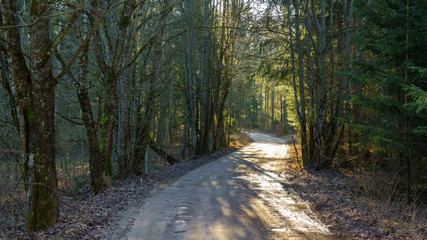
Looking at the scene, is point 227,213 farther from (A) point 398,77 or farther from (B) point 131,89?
(B) point 131,89

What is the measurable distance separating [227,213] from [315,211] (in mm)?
2078

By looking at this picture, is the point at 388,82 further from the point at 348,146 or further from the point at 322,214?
the point at 348,146

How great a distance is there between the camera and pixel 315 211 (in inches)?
282

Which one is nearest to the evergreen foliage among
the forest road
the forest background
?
the forest background

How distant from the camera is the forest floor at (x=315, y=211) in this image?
551 cm

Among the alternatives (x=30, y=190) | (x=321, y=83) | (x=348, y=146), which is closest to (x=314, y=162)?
(x=348, y=146)

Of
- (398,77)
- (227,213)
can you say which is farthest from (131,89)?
(398,77)

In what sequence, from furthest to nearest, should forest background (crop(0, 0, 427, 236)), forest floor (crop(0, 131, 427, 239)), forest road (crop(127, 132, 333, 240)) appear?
forest background (crop(0, 0, 427, 236))
forest road (crop(127, 132, 333, 240))
forest floor (crop(0, 131, 427, 239))

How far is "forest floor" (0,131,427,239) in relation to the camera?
5.51m

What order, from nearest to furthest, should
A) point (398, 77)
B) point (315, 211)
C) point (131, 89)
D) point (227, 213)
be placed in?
point (227, 213), point (315, 211), point (398, 77), point (131, 89)

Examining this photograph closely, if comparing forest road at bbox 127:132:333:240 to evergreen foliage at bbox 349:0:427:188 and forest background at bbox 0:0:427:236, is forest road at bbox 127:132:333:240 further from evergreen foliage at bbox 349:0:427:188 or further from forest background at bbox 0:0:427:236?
evergreen foliage at bbox 349:0:427:188

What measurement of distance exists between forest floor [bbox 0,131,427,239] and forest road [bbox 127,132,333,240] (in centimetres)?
32

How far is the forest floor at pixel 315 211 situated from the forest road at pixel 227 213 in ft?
1.06

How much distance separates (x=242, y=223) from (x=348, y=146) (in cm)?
947
